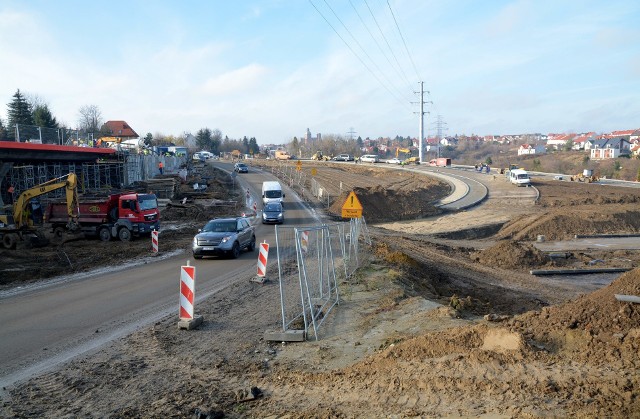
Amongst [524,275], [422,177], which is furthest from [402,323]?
[422,177]

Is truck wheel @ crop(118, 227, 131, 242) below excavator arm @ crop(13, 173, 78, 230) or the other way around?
below

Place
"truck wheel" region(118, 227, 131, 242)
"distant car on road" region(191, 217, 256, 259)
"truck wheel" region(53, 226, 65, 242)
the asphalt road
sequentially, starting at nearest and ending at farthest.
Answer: the asphalt road → "distant car on road" region(191, 217, 256, 259) → "truck wheel" region(118, 227, 131, 242) → "truck wheel" region(53, 226, 65, 242)

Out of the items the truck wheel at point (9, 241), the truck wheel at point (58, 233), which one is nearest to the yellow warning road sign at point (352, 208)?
the truck wheel at point (9, 241)

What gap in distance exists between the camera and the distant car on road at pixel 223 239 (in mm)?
20812

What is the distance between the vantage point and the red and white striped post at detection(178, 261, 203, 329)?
10.7m

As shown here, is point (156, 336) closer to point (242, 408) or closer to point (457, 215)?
point (242, 408)

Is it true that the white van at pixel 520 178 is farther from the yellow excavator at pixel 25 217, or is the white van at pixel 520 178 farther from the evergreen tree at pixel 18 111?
the evergreen tree at pixel 18 111

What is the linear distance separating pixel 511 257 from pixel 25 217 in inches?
929

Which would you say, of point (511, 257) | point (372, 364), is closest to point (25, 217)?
point (511, 257)

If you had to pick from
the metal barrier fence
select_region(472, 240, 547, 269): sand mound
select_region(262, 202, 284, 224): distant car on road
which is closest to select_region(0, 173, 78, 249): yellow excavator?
select_region(262, 202, 284, 224): distant car on road

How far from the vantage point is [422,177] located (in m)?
76.3

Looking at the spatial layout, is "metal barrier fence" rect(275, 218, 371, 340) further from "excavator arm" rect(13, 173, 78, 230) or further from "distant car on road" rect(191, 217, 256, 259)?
"excavator arm" rect(13, 173, 78, 230)

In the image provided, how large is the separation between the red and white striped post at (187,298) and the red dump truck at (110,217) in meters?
17.2

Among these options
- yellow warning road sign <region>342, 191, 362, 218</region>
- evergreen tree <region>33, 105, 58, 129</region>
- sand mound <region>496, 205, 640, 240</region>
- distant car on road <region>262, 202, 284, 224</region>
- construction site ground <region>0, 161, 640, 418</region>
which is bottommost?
sand mound <region>496, 205, 640, 240</region>
